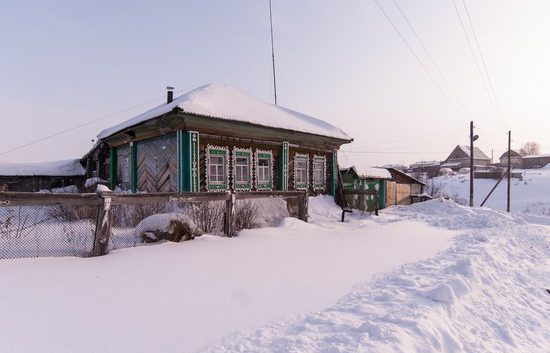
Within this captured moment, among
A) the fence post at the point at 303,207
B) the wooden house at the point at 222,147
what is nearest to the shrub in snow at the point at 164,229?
the fence post at the point at 303,207

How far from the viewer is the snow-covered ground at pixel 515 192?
30.8 meters

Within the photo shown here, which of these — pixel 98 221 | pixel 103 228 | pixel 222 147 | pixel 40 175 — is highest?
pixel 222 147

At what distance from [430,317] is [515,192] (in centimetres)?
4423

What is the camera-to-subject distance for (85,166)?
24.8m

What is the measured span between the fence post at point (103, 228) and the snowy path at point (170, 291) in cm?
26

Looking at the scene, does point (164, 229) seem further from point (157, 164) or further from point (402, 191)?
point (402, 191)

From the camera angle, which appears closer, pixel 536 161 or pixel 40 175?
pixel 40 175

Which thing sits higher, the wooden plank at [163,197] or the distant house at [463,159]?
the distant house at [463,159]

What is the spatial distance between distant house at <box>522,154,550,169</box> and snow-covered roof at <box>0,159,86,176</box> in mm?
75607

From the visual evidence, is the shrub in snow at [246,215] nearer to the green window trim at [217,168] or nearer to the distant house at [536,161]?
the green window trim at [217,168]

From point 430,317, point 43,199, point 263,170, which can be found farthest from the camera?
point 263,170

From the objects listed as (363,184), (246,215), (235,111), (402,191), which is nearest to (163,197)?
(246,215)

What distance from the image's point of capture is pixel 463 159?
→ 66562 millimetres

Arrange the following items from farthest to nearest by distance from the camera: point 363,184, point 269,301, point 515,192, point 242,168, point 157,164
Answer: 1. point 515,192
2. point 363,184
3. point 242,168
4. point 157,164
5. point 269,301
